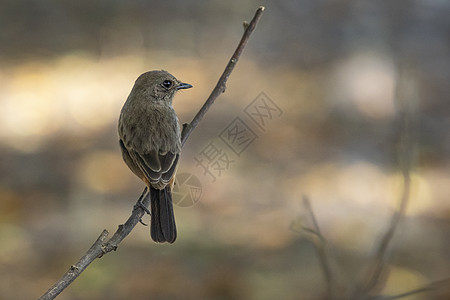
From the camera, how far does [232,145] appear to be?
7949 mm

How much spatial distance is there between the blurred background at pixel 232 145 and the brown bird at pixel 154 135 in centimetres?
31

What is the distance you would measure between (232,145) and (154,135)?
426cm

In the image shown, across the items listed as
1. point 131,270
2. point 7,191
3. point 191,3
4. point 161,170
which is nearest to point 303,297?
point 131,270

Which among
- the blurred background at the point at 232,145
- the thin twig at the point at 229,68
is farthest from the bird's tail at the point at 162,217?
the thin twig at the point at 229,68

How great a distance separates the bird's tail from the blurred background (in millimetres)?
304

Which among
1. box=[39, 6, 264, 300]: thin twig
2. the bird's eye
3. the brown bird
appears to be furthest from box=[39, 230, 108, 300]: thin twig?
the bird's eye

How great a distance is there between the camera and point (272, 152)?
8.06 meters

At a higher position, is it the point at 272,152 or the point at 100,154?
the point at 100,154

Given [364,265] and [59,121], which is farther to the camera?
[59,121]

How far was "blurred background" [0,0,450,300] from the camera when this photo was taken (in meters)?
6.25

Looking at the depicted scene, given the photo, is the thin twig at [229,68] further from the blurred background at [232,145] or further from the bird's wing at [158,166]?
Answer: the blurred background at [232,145]

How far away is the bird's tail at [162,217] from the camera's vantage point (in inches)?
128

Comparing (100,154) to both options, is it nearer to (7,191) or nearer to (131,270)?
(7,191)

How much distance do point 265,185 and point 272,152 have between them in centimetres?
66
